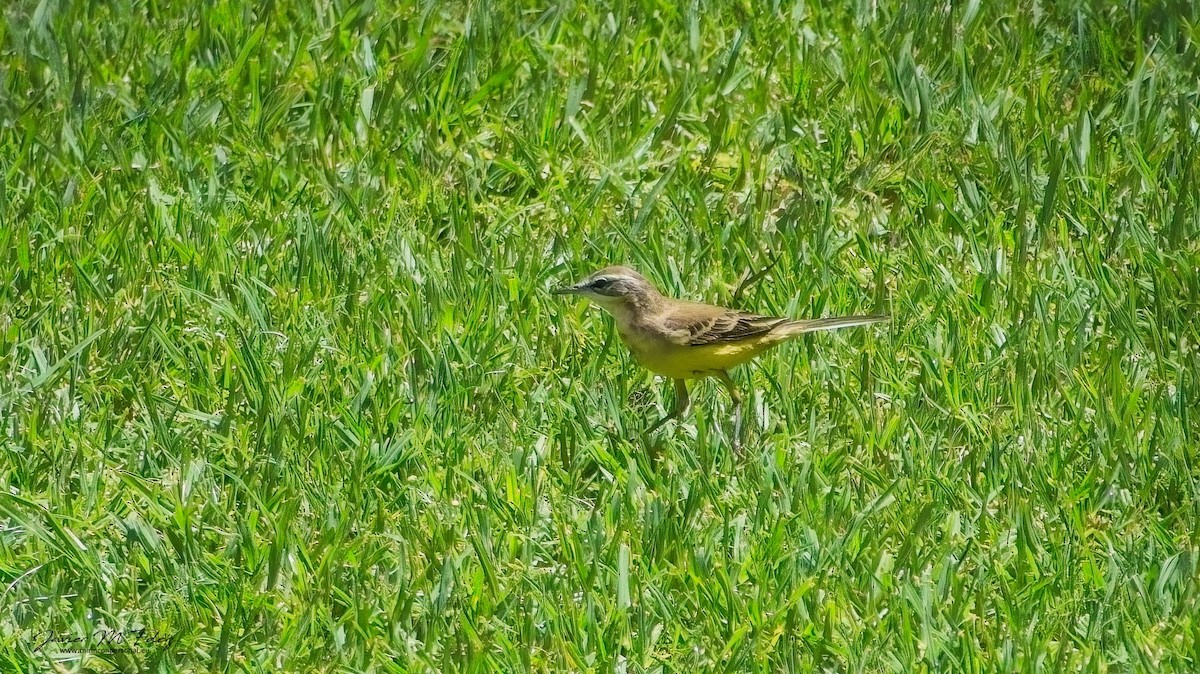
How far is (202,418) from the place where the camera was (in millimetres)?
6301

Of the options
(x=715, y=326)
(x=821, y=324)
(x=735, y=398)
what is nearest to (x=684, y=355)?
(x=715, y=326)

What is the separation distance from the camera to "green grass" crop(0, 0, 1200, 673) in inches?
206

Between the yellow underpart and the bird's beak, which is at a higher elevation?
the bird's beak

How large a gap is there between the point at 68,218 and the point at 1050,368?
464 centimetres

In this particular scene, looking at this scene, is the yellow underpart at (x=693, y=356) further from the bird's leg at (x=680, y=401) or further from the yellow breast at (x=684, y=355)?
the bird's leg at (x=680, y=401)

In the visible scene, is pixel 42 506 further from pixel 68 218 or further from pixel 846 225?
pixel 846 225

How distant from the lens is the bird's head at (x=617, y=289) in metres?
6.63

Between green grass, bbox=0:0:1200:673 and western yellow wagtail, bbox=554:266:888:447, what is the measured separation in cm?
23

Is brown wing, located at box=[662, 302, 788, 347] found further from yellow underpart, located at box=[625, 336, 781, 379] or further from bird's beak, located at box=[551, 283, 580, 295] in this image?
bird's beak, located at box=[551, 283, 580, 295]

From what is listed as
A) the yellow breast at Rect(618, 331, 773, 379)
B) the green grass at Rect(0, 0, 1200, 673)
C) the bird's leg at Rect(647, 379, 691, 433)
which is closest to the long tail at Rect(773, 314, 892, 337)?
the yellow breast at Rect(618, 331, 773, 379)

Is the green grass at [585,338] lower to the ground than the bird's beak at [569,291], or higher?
lower

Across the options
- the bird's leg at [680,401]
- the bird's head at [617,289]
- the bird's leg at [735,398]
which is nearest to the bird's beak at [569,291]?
the bird's head at [617,289]

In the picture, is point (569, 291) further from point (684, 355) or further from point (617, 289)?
point (684, 355)

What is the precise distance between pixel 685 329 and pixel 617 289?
392 mm
